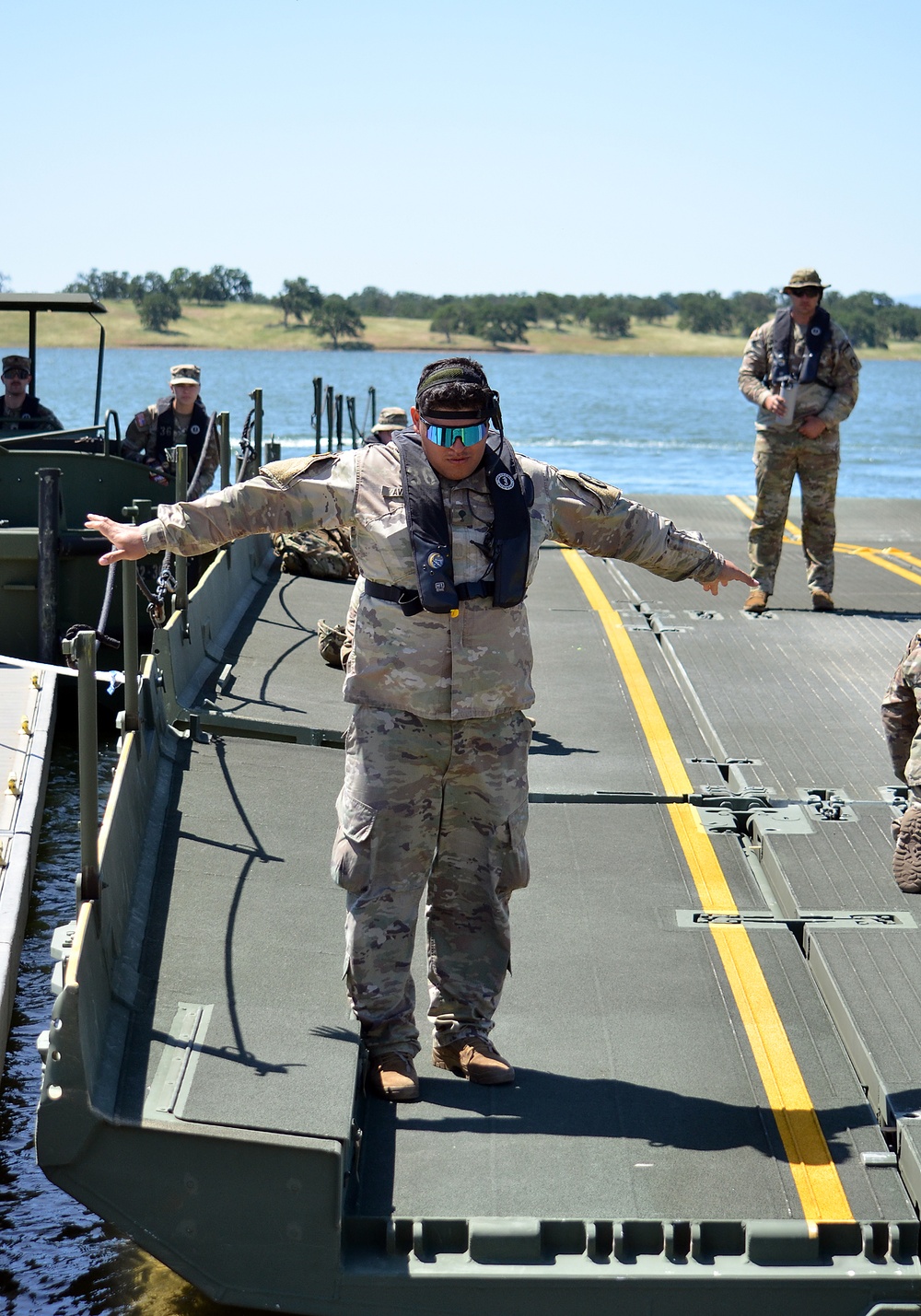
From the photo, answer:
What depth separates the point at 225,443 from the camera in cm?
1238

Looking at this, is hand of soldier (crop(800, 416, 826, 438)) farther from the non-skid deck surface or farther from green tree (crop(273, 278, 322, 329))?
green tree (crop(273, 278, 322, 329))

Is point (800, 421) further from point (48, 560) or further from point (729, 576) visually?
point (729, 576)

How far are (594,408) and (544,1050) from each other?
77295mm

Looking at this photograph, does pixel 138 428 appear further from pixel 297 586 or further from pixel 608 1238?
pixel 608 1238

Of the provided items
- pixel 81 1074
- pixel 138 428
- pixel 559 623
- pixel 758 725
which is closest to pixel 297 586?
pixel 559 623

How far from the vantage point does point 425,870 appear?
459cm

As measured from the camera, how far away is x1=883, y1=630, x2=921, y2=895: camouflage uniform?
18.4ft

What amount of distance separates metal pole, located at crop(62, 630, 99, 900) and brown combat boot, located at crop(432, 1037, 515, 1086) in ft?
3.81

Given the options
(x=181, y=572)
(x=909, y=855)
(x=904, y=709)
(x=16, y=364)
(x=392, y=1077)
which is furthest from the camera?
(x=16, y=364)

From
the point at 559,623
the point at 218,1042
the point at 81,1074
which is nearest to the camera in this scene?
the point at 81,1074

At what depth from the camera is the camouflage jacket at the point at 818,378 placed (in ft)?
38.8

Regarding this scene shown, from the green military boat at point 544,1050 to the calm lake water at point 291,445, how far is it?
2.93 ft

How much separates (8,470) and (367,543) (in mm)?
10433

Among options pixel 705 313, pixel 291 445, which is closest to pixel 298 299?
pixel 705 313
